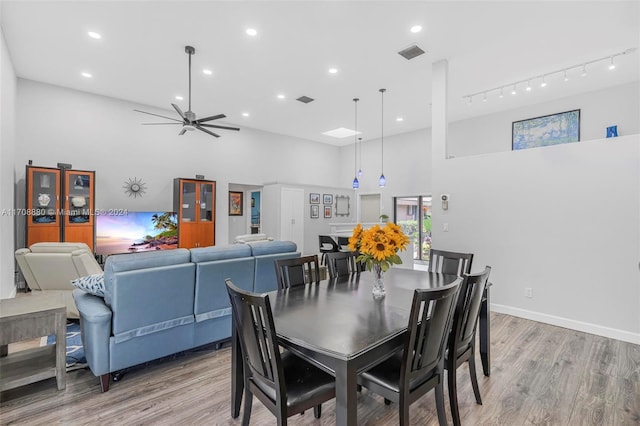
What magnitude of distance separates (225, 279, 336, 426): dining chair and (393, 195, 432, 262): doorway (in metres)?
7.07

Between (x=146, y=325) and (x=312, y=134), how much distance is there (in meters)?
7.18

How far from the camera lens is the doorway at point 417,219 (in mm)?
8406

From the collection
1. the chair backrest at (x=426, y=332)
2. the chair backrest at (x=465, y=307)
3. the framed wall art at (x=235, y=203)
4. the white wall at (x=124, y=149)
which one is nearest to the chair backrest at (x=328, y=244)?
the white wall at (x=124, y=149)

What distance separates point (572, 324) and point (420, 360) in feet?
10.6

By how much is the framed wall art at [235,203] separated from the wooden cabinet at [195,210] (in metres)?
1.39

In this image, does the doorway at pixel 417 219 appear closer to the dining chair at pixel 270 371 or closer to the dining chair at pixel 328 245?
the dining chair at pixel 328 245

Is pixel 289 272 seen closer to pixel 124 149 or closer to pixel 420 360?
pixel 420 360

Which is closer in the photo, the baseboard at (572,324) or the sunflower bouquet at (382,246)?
the sunflower bouquet at (382,246)

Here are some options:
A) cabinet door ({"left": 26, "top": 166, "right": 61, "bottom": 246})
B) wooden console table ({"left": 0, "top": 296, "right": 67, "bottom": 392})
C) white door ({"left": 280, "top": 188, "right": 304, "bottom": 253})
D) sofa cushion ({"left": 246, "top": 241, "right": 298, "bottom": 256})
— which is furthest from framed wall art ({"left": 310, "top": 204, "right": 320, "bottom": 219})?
wooden console table ({"left": 0, "top": 296, "right": 67, "bottom": 392})

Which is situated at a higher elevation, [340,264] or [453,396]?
[340,264]

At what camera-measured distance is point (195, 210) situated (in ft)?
22.4

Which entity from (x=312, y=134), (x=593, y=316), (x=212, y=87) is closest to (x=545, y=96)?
(x=593, y=316)

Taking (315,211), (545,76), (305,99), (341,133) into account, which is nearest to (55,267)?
(305,99)

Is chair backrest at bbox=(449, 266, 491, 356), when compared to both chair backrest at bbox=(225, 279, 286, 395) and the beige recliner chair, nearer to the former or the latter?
chair backrest at bbox=(225, 279, 286, 395)
